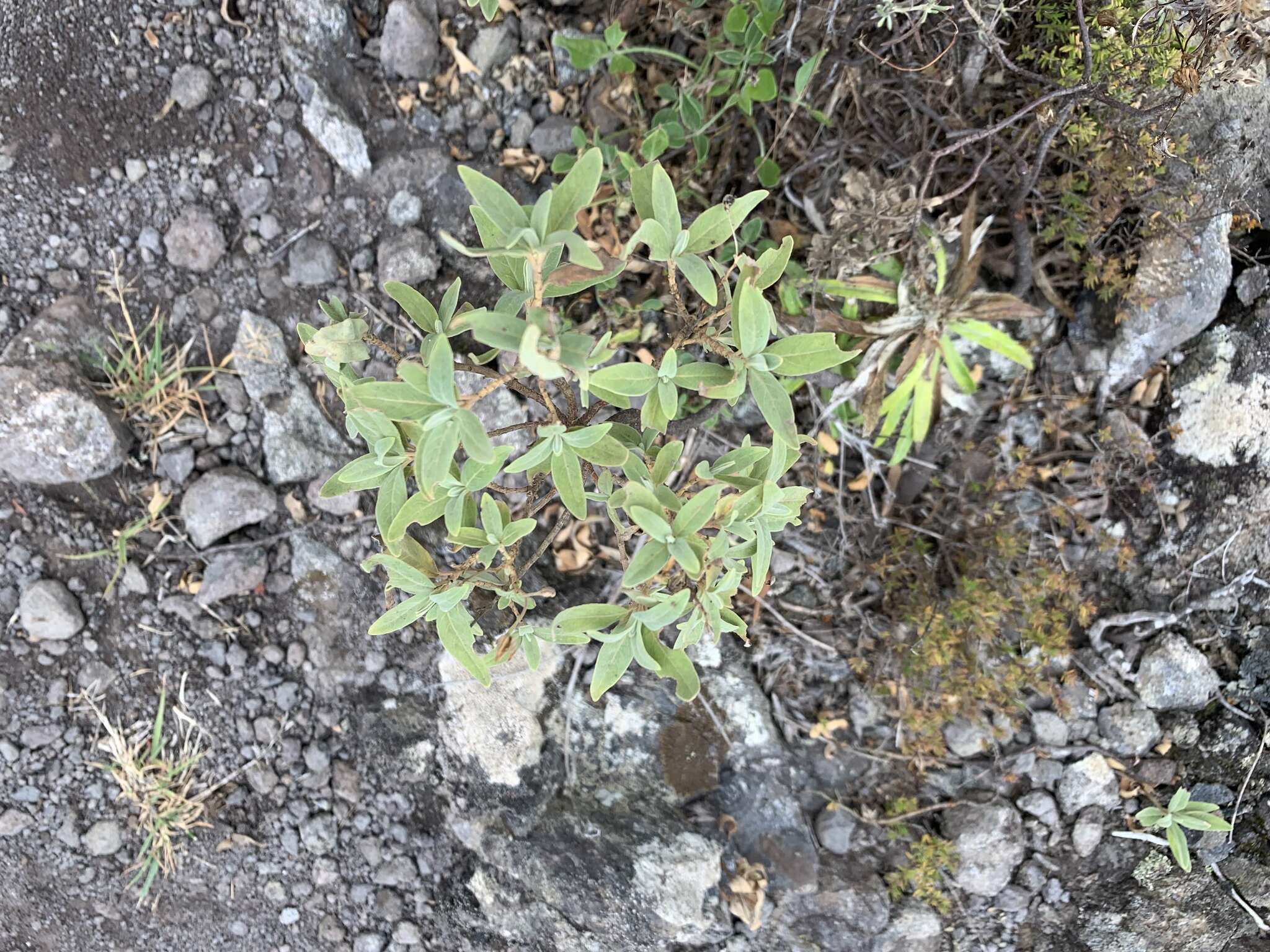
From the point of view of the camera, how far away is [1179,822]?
2.78 m

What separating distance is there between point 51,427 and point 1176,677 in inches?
156

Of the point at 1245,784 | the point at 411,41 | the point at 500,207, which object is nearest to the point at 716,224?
the point at 500,207

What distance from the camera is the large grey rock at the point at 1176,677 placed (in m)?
2.91

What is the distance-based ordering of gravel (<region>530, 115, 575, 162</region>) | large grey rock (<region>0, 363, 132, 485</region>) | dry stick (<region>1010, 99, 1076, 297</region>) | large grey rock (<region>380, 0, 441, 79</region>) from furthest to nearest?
gravel (<region>530, 115, 575, 162</region>) → large grey rock (<region>380, 0, 441, 79</region>) → large grey rock (<region>0, 363, 132, 485</region>) → dry stick (<region>1010, 99, 1076, 297</region>)

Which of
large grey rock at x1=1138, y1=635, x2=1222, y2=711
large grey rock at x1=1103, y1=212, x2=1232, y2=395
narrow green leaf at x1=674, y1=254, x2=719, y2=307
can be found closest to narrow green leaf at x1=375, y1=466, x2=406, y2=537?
narrow green leaf at x1=674, y1=254, x2=719, y2=307

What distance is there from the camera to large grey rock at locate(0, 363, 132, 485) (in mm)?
2668

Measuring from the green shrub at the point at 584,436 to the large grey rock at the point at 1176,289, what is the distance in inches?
65.5

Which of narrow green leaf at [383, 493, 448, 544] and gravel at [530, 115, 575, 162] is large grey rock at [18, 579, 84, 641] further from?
gravel at [530, 115, 575, 162]

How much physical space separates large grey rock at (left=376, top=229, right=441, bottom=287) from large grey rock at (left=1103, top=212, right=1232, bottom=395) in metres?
2.48

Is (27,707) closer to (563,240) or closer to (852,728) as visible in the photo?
(563,240)

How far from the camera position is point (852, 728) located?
3111mm

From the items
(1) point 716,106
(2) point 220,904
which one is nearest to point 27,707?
(2) point 220,904

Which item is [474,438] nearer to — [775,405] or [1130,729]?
[775,405]

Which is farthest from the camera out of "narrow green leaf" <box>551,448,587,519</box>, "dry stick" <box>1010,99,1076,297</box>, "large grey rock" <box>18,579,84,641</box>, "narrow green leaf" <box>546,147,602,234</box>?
"large grey rock" <box>18,579,84,641</box>
